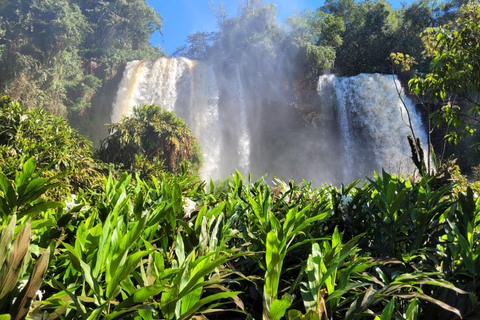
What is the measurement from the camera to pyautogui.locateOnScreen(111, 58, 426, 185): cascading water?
14578 mm

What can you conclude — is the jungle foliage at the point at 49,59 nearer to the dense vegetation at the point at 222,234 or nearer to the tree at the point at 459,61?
the dense vegetation at the point at 222,234

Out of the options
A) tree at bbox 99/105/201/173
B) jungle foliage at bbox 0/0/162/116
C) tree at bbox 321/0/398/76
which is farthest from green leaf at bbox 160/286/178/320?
tree at bbox 321/0/398/76

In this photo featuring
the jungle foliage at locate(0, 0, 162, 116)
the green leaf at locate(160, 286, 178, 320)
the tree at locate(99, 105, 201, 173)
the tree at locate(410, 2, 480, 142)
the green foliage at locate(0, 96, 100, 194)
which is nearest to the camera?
the green leaf at locate(160, 286, 178, 320)

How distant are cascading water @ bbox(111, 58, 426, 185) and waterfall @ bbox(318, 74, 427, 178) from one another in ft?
0.14

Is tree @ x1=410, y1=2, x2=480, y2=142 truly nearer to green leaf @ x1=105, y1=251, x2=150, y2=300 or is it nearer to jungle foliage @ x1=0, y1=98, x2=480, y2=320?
jungle foliage @ x1=0, y1=98, x2=480, y2=320

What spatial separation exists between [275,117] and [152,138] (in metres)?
10.4

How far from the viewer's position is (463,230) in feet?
3.17

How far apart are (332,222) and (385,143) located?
14719 millimetres

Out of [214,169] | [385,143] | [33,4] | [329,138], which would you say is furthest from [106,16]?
[385,143]

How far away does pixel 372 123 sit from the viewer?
1472cm

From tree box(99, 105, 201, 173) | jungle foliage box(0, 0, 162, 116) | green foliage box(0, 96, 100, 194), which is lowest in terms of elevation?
green foliage box(0, 96, 100, 194)

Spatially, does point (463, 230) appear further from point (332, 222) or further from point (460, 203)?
point (332, 222)

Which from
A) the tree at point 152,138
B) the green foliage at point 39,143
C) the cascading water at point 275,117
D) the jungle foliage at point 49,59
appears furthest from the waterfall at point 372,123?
the jungle foliage at point 49,59

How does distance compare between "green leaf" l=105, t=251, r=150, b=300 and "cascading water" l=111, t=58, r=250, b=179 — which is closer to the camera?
"green leaf" l=105, t=251, r=150, b=300
